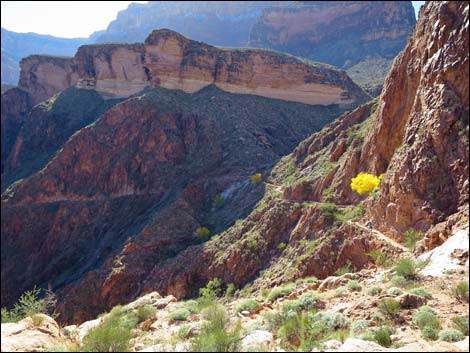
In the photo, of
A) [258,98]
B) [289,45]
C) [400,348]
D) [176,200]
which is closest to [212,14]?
[289,45]

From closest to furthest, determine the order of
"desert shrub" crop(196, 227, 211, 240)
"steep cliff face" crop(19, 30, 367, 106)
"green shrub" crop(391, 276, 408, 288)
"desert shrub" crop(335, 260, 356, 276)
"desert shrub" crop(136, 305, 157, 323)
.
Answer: "green shrub" crop(391, 276, 408, 288) < "desert shrub" crop(136, 305, 157, 323) < "desert shrub" crop(335, 260, 356, 276) < "desert shrub" crop(196, 227, 211, 240) < "steep cliff face" crop(19, 30, 367, 106)

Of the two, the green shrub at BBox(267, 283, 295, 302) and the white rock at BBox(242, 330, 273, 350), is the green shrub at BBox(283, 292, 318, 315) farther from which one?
the green shrub at BBox(267, 283, 295, 302)

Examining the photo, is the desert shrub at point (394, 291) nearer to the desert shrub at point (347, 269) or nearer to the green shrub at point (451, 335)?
the green shrub at point (451, 335)

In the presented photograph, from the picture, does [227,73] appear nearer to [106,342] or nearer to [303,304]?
[303,304]

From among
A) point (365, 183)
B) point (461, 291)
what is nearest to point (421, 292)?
point (461, 291)

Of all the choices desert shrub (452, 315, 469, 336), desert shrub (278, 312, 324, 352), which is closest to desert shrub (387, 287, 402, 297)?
desert shrub (452, 315, 469, 336)

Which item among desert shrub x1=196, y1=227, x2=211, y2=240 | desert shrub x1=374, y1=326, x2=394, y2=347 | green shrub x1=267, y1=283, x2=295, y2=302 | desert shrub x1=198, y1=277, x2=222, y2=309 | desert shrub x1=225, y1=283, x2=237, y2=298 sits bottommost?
desert shrub x1=196, y1=227, x2=211, y2=240
